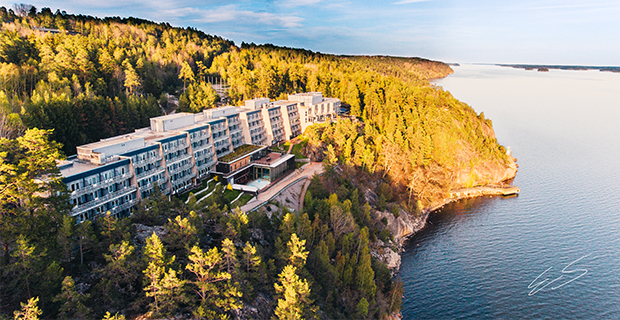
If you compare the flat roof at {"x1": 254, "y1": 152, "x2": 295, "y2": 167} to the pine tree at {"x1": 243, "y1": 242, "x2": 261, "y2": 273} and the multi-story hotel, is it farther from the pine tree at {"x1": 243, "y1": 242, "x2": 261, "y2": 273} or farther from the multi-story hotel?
the pine tree at {"x1": 243, "y1": 242, "x2": 261, "y2": 273}

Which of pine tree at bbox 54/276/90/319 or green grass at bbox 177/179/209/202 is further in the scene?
green grass at bbox 177/179/209/202

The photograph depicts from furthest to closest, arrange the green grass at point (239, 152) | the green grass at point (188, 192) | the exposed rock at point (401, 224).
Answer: the exposed rock at point (401, 224) → the green grass at point (239, 152) → the green grass at point (188, 192)

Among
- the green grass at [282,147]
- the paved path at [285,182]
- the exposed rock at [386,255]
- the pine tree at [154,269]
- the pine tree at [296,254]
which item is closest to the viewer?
the pine tree at [154,269]

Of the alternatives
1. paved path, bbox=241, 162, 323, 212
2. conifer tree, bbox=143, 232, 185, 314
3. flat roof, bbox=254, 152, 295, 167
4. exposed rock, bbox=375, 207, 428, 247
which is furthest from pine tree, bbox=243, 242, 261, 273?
exposed rock, bbox=375, 207, 428, 247

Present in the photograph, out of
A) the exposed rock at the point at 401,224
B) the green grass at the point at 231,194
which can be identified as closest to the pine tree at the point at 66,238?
the green grass at the point at 231,194

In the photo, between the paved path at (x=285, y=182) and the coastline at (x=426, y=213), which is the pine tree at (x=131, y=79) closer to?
the paved path at (x=285, y=182)

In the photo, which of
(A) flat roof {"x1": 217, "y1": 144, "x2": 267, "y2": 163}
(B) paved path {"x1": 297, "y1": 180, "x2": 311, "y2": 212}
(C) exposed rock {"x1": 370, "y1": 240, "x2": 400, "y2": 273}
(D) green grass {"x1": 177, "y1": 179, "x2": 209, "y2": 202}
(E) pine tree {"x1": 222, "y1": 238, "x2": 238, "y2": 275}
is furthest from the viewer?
(A) flat roof {"x1": 217, "y1": 144, "x2": 267, "y2": 163}

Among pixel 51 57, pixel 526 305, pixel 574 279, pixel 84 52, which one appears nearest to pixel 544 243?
pixel 574 279
